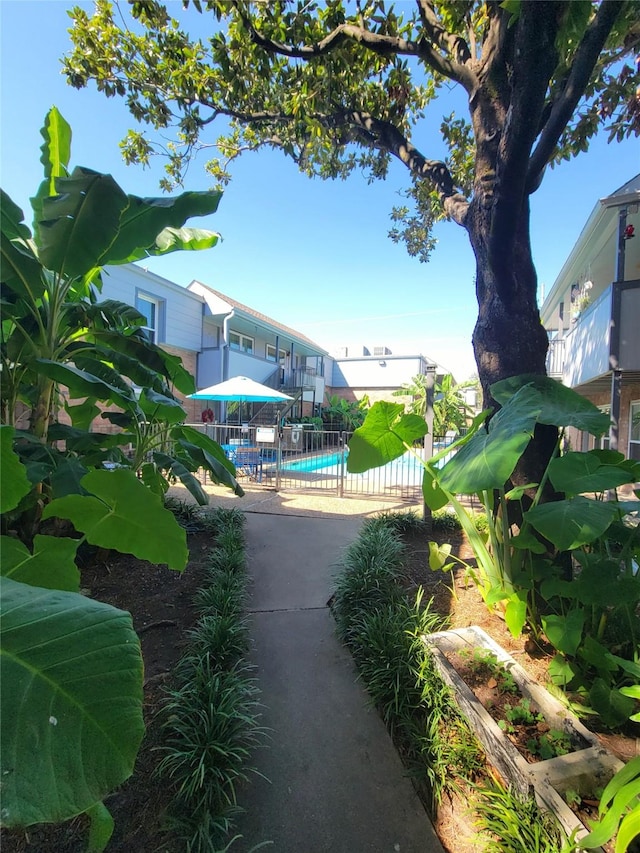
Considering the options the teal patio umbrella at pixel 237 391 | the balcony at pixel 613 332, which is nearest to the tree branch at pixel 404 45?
the balcony at pixel 613 332

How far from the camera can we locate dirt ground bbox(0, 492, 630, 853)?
155cm

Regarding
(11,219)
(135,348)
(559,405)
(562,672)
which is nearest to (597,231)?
(559,405)

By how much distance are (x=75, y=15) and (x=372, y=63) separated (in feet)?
12.6

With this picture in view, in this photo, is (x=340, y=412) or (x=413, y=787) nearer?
(x=413, y=787)

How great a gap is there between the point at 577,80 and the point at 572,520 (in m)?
2.84

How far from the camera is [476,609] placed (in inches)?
120

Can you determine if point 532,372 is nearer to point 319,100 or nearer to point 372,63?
point 319,100

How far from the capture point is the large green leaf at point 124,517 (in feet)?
4.43

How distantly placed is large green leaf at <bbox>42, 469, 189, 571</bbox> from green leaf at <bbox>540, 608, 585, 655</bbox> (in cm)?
194

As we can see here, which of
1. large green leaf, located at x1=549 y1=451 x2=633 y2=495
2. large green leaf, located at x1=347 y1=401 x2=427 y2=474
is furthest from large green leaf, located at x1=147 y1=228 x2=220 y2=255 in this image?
large green leaf, located at x1=549 y1=451 x2=633 y2=495

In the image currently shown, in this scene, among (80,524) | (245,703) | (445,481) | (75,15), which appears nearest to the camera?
(80,524)

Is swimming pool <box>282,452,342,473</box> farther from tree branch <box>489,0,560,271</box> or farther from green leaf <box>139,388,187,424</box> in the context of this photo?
tree branch <box>489,0,560,271</box>

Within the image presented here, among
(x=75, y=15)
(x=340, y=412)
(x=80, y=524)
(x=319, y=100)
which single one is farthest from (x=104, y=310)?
(x=340, y=412)

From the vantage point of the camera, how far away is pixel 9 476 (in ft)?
3.81
